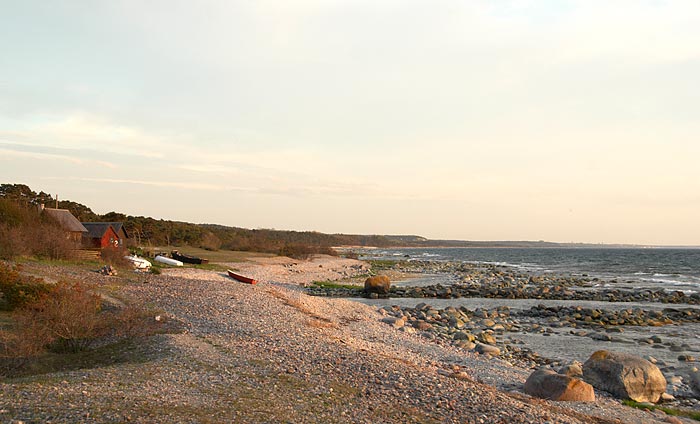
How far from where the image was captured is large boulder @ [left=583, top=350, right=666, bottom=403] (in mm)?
13594

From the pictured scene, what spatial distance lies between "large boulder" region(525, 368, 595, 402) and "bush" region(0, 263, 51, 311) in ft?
43.7

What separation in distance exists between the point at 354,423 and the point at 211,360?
4.65m

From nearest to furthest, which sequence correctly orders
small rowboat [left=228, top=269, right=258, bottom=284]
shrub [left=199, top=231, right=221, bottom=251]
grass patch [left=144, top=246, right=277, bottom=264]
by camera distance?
small rowboat [left=228, top=269, right=258, bottom=284] → grass patch [left=144, top=246, right=277, bottom=264] → shrub [left=199, top=231, right=221, bottom=251]

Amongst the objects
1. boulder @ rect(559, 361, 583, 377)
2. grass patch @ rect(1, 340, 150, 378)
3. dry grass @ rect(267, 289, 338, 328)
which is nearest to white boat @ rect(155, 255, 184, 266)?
dry grass @ rect(267, 289, 338, 328)

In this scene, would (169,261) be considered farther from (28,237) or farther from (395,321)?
(395,321)

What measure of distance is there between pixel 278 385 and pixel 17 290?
34.2ft

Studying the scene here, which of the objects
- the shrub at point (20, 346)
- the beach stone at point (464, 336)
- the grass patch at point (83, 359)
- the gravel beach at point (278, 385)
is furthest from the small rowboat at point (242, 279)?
the shrub at point (20, 346)

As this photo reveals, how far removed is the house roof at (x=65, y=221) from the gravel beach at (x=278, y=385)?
77.3ft

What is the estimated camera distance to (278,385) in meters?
10.4

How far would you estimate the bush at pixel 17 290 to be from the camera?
15547 millimetres

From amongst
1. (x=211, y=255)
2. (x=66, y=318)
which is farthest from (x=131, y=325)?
(x=211, y=255)

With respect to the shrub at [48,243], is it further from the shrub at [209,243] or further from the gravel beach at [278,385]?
the shrub at [209,243]

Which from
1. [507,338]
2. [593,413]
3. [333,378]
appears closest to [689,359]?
[507,338]

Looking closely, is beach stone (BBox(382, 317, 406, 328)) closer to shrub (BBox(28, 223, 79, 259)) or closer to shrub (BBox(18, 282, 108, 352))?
shrub (BBox(18, 282, 108, 352))
